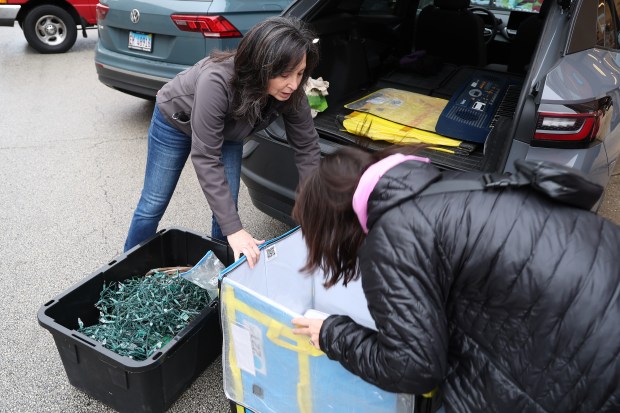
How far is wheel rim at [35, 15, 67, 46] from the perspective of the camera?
733cm

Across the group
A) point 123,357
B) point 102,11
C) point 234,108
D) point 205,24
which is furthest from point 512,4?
point 123,357

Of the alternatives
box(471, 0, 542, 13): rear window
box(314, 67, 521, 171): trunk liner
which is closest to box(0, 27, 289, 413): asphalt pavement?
box(314, 67, 521, 171): trunk liner

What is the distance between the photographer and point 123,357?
1.80 meters

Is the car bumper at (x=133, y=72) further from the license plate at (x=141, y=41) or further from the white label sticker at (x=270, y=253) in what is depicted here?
the white label sticker at (x=270, y=253)

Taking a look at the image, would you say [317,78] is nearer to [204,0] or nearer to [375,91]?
[375,91]

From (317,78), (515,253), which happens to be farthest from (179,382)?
(317,78)

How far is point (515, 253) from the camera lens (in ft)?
3.52

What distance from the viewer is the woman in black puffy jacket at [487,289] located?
3.51ft

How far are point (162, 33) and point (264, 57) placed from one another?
2.73 m

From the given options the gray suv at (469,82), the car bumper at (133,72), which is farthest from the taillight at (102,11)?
the gray suv at (469,82)

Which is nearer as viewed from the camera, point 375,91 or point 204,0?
point 375,91

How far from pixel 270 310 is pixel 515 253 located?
0.72 metres

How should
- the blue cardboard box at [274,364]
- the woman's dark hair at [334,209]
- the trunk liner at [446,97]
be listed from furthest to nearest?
1. the trunk liner at [446,97]
2. the blue cardboard box at [274,364]
3. the woman's dark hair at [334,209]

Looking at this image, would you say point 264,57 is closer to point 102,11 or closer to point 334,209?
point 334,209
